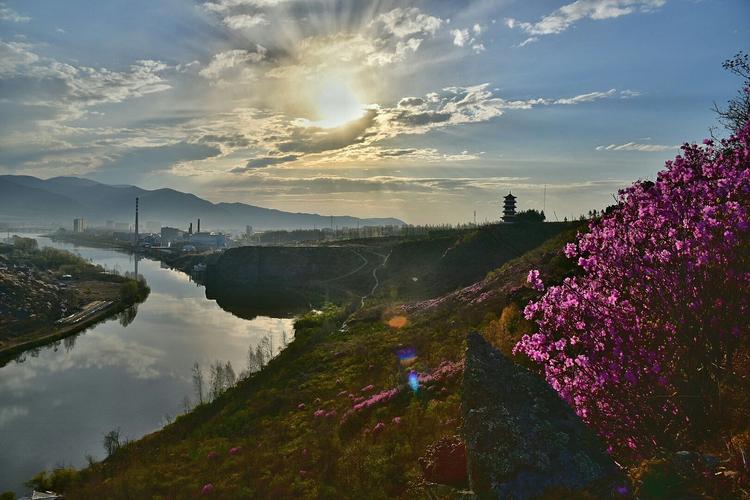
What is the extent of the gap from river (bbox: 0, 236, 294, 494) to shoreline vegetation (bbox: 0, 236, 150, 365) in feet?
12.0

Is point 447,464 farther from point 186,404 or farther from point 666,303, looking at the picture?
point 186,404

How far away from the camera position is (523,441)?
8.01 meters

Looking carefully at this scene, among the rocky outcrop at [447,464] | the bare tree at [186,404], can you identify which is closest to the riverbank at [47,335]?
the bare tree at [186,404]

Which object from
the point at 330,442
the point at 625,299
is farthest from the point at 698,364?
the point at 330,442

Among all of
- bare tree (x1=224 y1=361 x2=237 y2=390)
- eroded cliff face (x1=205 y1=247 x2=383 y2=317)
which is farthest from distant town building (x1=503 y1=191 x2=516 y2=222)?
bare tree (x1=224 y1=361 x2=237 y2=390)

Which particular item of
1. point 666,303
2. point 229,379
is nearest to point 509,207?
point 229,379

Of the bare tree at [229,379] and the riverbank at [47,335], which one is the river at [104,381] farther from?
the bare tree at [229,379]

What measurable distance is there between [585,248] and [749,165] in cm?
356

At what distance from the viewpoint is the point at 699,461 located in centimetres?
691

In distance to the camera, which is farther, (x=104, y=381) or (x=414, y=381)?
(x=104, y=381)

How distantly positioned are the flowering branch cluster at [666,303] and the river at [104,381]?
41.0 metres

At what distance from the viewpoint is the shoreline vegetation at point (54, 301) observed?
80062 mm

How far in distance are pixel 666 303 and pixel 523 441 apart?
167 inches

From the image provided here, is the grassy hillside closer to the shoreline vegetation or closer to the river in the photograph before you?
the river
